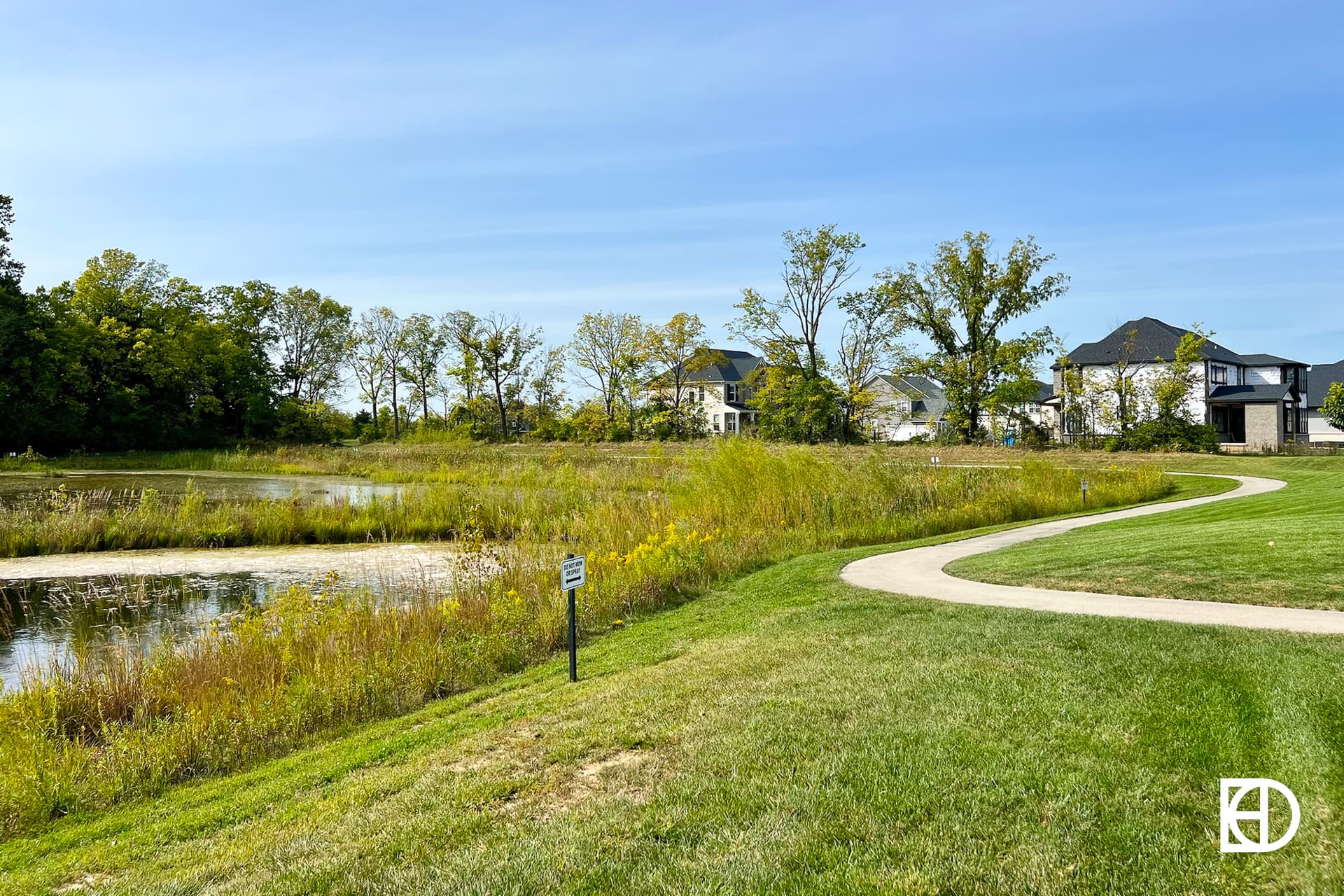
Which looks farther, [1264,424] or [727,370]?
[727,370]

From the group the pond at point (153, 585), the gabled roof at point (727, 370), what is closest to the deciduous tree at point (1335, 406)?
the gabled roof at point (727, 370)

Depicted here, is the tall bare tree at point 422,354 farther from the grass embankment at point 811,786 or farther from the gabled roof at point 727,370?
the grass embankment at point 811,786

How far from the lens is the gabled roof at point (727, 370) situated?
6601 centimetres

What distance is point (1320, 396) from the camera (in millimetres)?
58406

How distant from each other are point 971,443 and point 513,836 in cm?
4144

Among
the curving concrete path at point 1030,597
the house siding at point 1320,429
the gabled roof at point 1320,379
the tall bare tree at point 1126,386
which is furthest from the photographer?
the gabled roof at point 1320,379

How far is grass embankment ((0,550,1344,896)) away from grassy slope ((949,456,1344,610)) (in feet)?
7.01

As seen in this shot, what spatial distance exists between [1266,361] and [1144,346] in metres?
10.8

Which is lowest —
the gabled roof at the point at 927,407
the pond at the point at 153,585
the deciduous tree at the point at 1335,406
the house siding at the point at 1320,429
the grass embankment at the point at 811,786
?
the pond at the point at 153,585

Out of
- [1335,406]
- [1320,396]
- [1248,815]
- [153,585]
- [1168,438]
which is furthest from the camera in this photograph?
[1320,396]

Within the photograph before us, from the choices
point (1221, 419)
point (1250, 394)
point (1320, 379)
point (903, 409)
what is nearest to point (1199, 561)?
point (1250, 394)

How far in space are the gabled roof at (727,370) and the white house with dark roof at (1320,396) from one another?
3557 centimetres

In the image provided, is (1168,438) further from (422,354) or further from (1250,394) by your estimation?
(422,354)

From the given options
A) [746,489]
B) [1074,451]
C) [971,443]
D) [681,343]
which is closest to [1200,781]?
[746,489]
